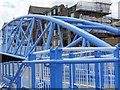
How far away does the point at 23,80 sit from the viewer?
8.24 metres

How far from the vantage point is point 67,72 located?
24.9 feet

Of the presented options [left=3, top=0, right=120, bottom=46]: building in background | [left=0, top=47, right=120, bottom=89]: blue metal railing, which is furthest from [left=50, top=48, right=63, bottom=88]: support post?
[left=3, top=0, right=120, bottom=46]: building in background

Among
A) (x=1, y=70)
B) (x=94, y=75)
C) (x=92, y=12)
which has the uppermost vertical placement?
(x=92, y=12)

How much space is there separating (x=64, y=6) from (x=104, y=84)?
127 ft

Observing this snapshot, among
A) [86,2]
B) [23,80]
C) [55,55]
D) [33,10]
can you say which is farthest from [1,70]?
[33,10]

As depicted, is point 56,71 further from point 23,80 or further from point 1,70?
point 1,70

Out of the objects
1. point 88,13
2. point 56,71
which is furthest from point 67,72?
point 88,13

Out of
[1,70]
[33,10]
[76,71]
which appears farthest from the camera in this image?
[33,10]

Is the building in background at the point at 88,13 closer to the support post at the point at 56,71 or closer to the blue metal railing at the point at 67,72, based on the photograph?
the blue metal railing at the point at 67,72

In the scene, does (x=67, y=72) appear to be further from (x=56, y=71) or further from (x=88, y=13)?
(x=88, y=13)

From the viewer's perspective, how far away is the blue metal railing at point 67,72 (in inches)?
213

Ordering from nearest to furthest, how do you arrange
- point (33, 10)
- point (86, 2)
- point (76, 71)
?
point (76, 71)
point (86, 2)
point (33, 10)

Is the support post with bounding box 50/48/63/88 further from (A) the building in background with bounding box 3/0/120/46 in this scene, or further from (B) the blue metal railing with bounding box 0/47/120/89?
→ (A) the building in background with bounding box 3/0/120/46

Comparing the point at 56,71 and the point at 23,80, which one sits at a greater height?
the point at 56,71
